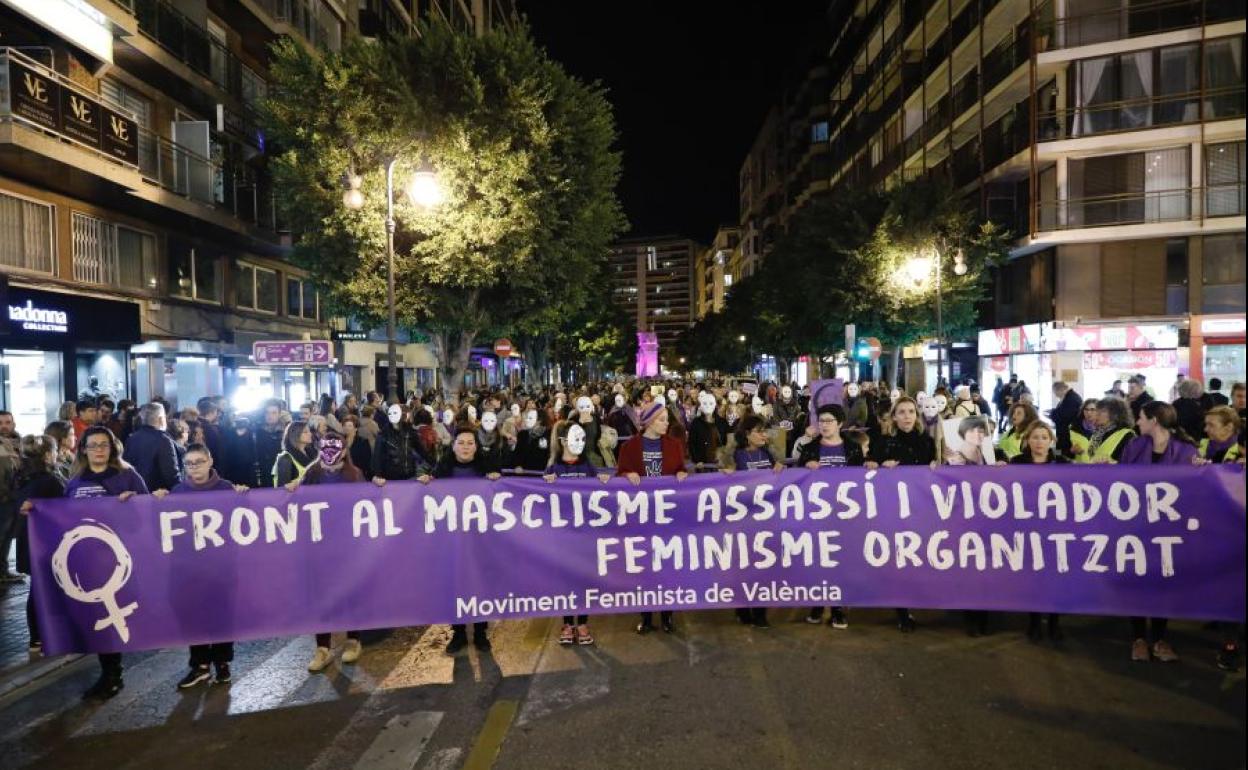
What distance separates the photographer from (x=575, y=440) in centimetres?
676

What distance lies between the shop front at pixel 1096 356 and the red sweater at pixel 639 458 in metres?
23.1

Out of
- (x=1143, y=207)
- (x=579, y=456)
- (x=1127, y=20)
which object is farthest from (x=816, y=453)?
(x=1127, y=20)

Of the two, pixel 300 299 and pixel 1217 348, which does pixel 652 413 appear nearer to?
pixel 300 299

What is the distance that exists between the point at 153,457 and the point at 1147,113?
30.5 m

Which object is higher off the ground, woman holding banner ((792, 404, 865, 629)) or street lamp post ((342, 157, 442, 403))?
street lamp post ((342, 157, 442, 403))

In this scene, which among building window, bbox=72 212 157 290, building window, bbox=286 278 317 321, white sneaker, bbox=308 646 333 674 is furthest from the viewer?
building window, bbox=286 278 317 321

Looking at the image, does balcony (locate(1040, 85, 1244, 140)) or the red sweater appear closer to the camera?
the red sweater

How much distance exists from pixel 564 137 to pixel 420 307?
598cm

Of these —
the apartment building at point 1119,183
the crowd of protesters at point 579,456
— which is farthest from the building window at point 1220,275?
the crowd of protesters at point 579,456

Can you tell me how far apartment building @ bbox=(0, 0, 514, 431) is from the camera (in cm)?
1514

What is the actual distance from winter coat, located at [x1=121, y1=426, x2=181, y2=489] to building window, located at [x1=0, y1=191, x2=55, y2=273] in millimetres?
9760

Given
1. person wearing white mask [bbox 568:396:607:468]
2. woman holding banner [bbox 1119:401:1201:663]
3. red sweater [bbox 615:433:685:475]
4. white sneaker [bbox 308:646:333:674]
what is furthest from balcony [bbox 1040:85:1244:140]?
white sneaker [bbox 308:646:333:674]

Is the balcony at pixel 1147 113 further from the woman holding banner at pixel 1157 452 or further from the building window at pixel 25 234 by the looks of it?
the building window at pixel 25 234

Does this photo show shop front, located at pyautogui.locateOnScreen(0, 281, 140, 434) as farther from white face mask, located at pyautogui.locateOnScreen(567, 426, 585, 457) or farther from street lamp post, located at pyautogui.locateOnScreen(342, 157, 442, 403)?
white face mask, located at pyautogui.locateOnScreen(567, 426, 585, 457)
